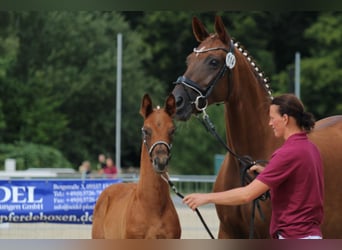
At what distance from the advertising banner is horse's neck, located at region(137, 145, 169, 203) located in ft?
18.7

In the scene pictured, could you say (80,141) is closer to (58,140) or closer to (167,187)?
(58,140)

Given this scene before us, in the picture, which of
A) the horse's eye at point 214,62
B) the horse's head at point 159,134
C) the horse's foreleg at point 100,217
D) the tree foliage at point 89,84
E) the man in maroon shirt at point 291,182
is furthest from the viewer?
the tree foliage at point 89,84

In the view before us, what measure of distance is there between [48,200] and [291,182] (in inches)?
368

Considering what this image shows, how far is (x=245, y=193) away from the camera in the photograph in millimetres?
3666

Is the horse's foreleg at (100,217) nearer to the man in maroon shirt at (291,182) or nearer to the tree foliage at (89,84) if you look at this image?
the man in maroon shirt at (291,182)

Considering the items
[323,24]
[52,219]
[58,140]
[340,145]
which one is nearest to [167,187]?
[340,145]

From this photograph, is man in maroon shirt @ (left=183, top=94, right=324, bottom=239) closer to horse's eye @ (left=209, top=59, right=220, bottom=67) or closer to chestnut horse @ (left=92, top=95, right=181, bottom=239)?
horse's eye @ (left=209, top=59, right=220, bottom=67)

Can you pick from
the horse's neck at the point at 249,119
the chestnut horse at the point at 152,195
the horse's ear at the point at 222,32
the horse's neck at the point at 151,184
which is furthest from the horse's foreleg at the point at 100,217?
the horse's ear at the point at 222,32

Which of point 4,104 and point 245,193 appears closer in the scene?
point 245,193

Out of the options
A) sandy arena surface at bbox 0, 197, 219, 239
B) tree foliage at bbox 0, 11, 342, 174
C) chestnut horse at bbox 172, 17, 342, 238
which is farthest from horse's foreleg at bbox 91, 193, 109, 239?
tree foliage at bbox 0, 11, 342, 174

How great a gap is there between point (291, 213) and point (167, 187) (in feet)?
11.3

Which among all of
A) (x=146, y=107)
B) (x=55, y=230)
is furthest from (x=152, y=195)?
(x=55, y=230)

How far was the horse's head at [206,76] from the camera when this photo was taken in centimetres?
532

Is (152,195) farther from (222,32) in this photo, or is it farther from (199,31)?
(222,32)
